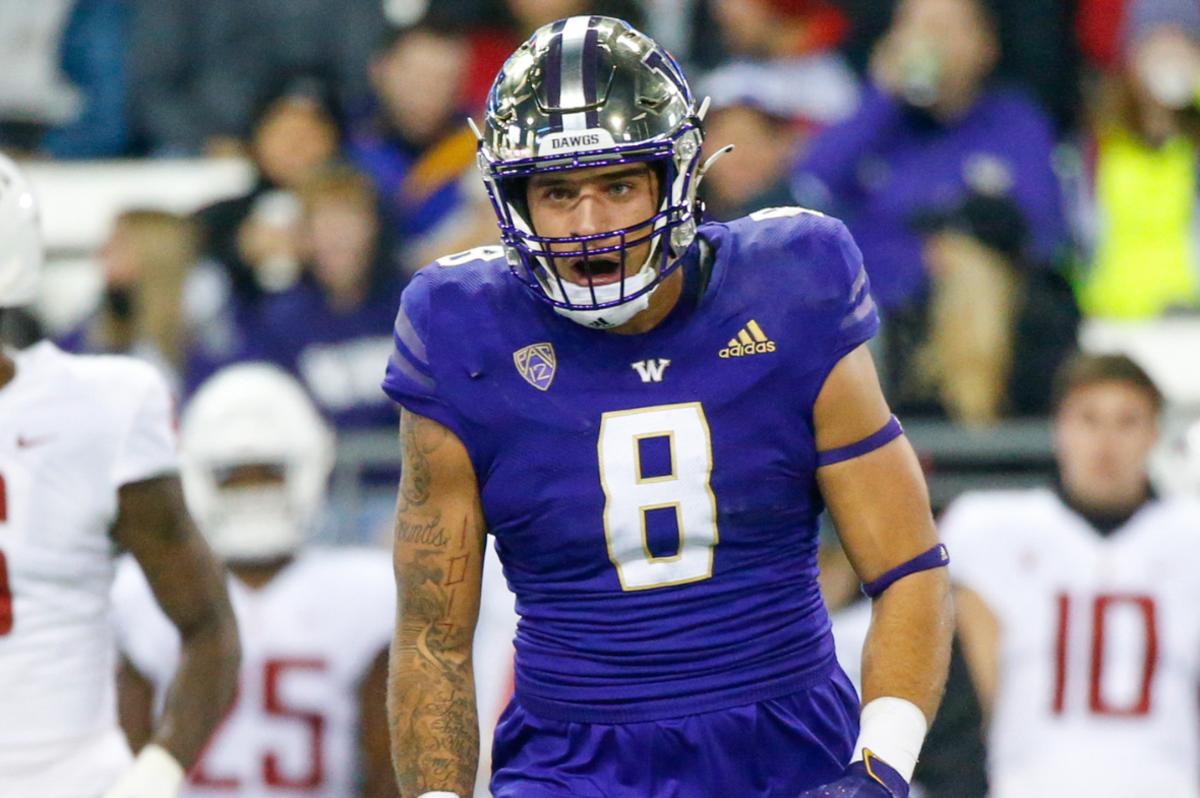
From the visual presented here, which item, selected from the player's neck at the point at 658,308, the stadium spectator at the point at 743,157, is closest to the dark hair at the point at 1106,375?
the stadium spectator at the point at 743,157

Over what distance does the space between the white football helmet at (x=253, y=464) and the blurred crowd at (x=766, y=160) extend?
34.5 inches

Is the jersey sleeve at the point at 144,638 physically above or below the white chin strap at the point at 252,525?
below

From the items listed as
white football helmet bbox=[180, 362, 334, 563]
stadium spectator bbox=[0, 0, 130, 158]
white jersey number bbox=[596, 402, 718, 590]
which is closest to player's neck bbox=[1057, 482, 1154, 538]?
white football helmet bbox=[180, 362, 334, 563]

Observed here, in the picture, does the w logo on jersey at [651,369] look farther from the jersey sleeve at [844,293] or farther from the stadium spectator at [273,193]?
the stadium spectator at [273,193]

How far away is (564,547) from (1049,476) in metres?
3.72

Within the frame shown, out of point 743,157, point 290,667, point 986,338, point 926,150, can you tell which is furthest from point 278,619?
point 926,150

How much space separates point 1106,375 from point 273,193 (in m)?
3.19

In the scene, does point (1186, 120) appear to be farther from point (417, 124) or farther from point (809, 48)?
Answer: point (417, 124)

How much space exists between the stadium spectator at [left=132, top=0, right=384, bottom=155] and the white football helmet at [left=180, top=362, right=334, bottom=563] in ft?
7.52

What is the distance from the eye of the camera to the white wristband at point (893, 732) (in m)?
3.21

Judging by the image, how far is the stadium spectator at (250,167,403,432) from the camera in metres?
7.23

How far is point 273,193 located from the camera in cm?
801

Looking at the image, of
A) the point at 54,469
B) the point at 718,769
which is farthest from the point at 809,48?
the point at 718,769

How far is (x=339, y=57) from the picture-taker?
28.1ft
